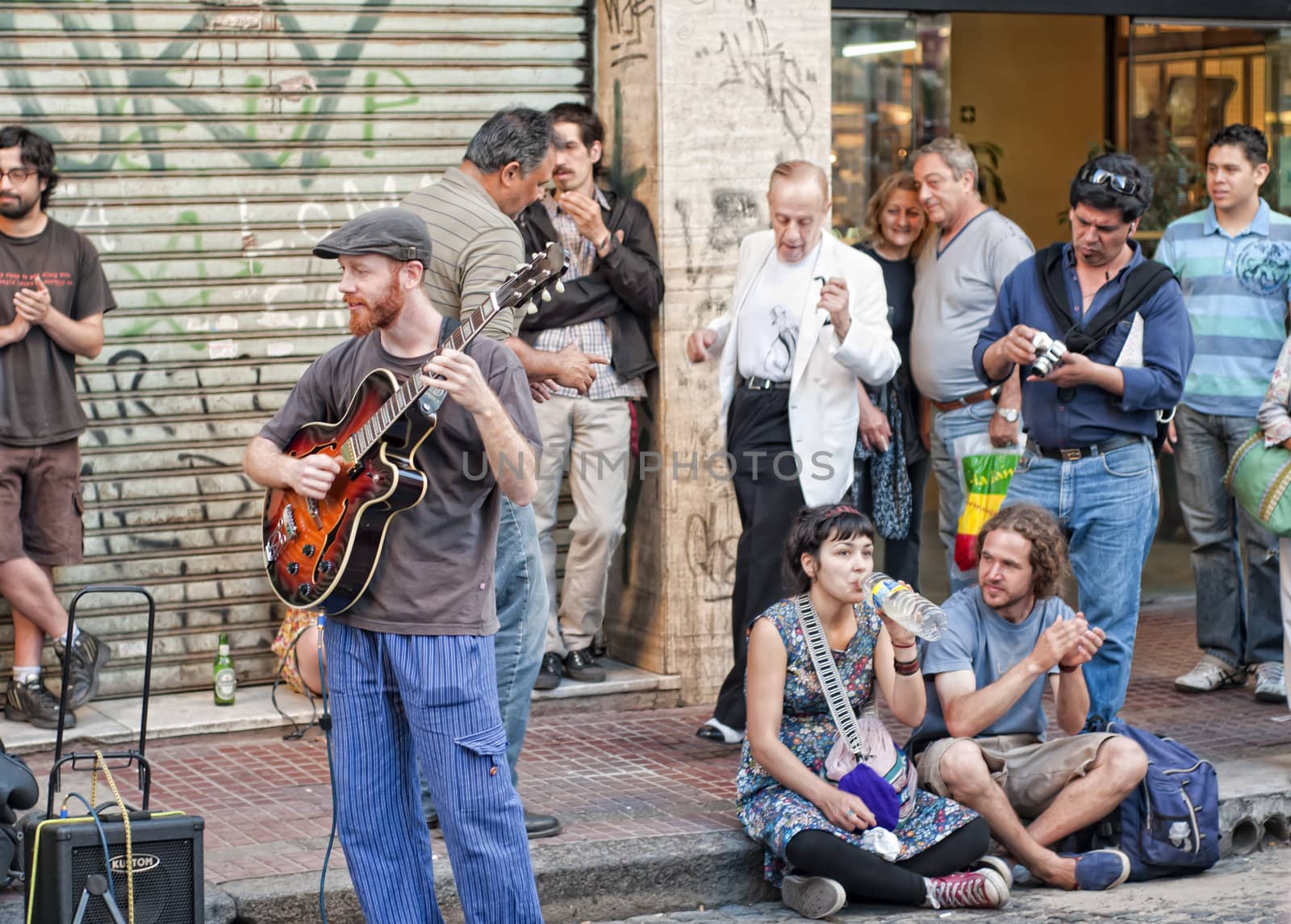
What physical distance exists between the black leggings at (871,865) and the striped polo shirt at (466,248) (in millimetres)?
1695

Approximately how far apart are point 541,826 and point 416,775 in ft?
3.29

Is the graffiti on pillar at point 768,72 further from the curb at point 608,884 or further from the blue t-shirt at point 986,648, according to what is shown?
the curb at point 608,884

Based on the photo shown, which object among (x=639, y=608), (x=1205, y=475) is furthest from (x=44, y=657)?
(x=1205, y=475)

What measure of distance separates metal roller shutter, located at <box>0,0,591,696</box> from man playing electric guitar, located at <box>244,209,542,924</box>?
2653 millimetres

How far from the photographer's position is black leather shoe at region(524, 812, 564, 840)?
5.56 m

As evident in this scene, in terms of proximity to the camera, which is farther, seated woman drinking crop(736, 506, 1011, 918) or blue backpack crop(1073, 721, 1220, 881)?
blue backpack crop(1073, 721, 1220, 881)

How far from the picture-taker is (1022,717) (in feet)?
19.1

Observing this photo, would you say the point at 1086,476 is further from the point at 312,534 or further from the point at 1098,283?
the point at 312,534

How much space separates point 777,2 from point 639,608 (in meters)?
2.51

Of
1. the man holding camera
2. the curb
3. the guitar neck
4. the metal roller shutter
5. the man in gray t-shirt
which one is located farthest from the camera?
the man in gray t-shirt

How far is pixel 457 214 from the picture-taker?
530 cm

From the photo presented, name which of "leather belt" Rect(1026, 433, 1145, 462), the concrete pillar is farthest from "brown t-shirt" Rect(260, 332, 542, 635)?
the concrete pillar

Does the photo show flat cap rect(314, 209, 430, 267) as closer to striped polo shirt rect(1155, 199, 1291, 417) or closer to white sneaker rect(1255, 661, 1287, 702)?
striped polo shirt rect(1155, 199, 1291, 417)

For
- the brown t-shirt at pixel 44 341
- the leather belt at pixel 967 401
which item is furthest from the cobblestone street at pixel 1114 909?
the brown t-shirt at pixel 44 341
